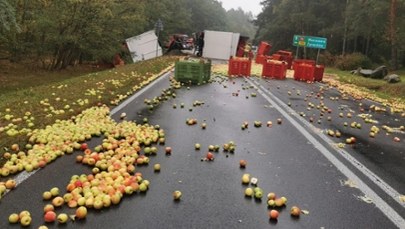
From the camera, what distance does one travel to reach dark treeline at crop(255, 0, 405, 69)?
3609 centimetres

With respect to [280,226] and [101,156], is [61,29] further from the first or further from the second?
[280,226]

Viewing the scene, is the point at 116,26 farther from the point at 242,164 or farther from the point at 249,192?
the point at 249,192

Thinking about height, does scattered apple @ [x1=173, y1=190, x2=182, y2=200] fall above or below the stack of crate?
below

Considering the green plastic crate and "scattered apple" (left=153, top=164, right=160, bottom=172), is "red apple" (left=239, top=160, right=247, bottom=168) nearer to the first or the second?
"scattered apple" (left=153, top=164, right=160, bottom=172)

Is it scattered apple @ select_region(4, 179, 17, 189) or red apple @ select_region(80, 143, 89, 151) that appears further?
red apple @ select_region(80, 143, 89, 151)

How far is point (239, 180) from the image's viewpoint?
5734 millimetres

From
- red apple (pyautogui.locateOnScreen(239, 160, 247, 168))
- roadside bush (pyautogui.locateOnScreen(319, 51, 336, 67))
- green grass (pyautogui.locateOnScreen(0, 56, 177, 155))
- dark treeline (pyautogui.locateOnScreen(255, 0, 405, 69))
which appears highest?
dark treeline (pyautogui.locateOnScreen(255, 0, 405, 69))

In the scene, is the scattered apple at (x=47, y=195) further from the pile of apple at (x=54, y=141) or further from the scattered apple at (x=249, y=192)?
the scattered apple at (x=249, y=192)

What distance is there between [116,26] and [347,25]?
27264mm

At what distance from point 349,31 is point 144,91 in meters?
40.5

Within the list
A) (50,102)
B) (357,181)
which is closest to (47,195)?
(357,181)

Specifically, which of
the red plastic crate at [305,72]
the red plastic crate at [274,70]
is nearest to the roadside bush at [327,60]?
the red plastic crate at [305,72]

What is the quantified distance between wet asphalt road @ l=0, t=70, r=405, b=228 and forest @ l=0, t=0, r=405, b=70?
28.3ft

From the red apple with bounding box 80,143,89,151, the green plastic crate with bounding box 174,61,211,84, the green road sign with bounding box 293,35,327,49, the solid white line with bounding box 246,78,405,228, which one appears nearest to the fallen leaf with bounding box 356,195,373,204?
the solid white line with bounding box 246,78,405,228
